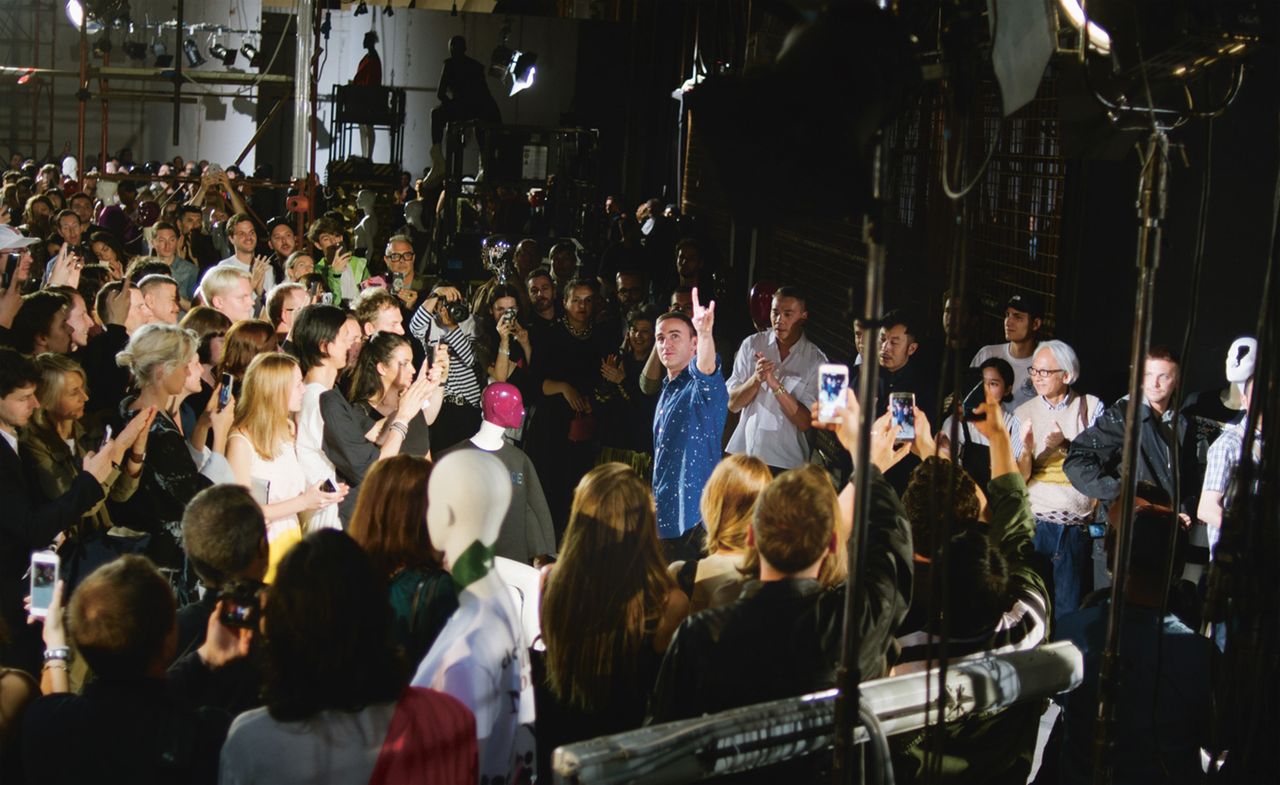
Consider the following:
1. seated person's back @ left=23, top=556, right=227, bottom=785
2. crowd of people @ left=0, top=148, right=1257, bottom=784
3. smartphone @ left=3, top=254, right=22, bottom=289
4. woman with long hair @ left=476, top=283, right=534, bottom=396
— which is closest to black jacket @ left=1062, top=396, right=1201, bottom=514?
crowd of people @ left=0, top=148, right=1257, bottom=784

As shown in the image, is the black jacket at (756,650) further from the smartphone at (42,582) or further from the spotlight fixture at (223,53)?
the spotlight fixture at (223,53)

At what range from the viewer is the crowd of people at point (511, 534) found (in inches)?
90.1

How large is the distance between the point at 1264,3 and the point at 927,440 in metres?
1.59

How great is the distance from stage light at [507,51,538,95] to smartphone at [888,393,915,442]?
38.3ft

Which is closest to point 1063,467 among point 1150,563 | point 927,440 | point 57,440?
point 927,440

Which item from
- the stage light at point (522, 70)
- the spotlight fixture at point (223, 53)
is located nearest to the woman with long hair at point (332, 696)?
the stage light at point (522, 70)

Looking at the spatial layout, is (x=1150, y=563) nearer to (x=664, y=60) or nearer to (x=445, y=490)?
(x=445, y=490)

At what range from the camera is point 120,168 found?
1712cm

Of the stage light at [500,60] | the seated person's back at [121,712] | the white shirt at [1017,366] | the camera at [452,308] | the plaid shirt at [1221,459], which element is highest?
the stage light at [500,60]

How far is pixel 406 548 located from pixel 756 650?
0.92 metres

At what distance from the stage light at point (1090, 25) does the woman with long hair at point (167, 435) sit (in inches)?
115

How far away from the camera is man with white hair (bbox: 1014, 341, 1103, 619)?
5.03 meters

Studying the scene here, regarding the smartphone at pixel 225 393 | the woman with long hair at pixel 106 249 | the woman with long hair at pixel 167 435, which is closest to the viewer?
the woman with long hair at pixel 167 435

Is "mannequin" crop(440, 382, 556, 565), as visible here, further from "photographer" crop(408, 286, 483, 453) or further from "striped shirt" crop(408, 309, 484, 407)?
"striped shirt" crop(408, 309, 484, 407)
